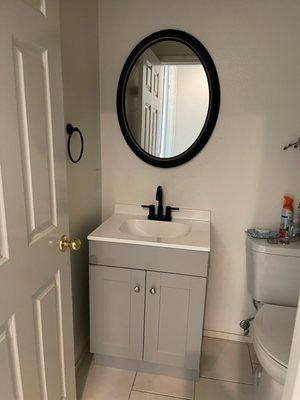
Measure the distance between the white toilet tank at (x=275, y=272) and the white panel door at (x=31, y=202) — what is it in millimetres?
1043

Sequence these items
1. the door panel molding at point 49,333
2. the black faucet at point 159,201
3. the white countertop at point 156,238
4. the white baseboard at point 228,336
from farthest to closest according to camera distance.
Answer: the white baseboard at point 228,336, the black faucet at point 159,201, the white countertop at point 156,238, the door panel molding at point 49,333

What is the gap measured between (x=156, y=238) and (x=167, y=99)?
0.84 metres

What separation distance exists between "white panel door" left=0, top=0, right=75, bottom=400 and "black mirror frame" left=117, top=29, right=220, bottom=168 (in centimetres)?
76

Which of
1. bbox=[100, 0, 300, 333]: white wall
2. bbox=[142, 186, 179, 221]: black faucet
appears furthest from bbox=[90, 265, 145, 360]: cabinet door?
bbox=[100, 0, 300, 333]: white wall

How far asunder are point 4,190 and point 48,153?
270 millimetres

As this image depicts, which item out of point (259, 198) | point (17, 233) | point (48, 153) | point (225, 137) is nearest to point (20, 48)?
point (48, 153)

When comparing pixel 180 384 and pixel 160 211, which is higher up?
pixel 160 211

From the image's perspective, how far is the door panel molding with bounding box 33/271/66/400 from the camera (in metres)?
1.03

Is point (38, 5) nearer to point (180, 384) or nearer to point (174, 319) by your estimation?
point (174, 319)

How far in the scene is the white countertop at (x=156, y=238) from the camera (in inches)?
57.3

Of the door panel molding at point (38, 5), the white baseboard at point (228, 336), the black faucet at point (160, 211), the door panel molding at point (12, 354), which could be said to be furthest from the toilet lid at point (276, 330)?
the door panel molding at point (38, 5)

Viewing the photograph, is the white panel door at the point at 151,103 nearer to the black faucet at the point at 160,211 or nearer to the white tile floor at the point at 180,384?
the black faucet at the point at 160,211

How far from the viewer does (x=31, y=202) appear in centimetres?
93

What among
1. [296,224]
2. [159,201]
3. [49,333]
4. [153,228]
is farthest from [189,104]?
[49,333]
